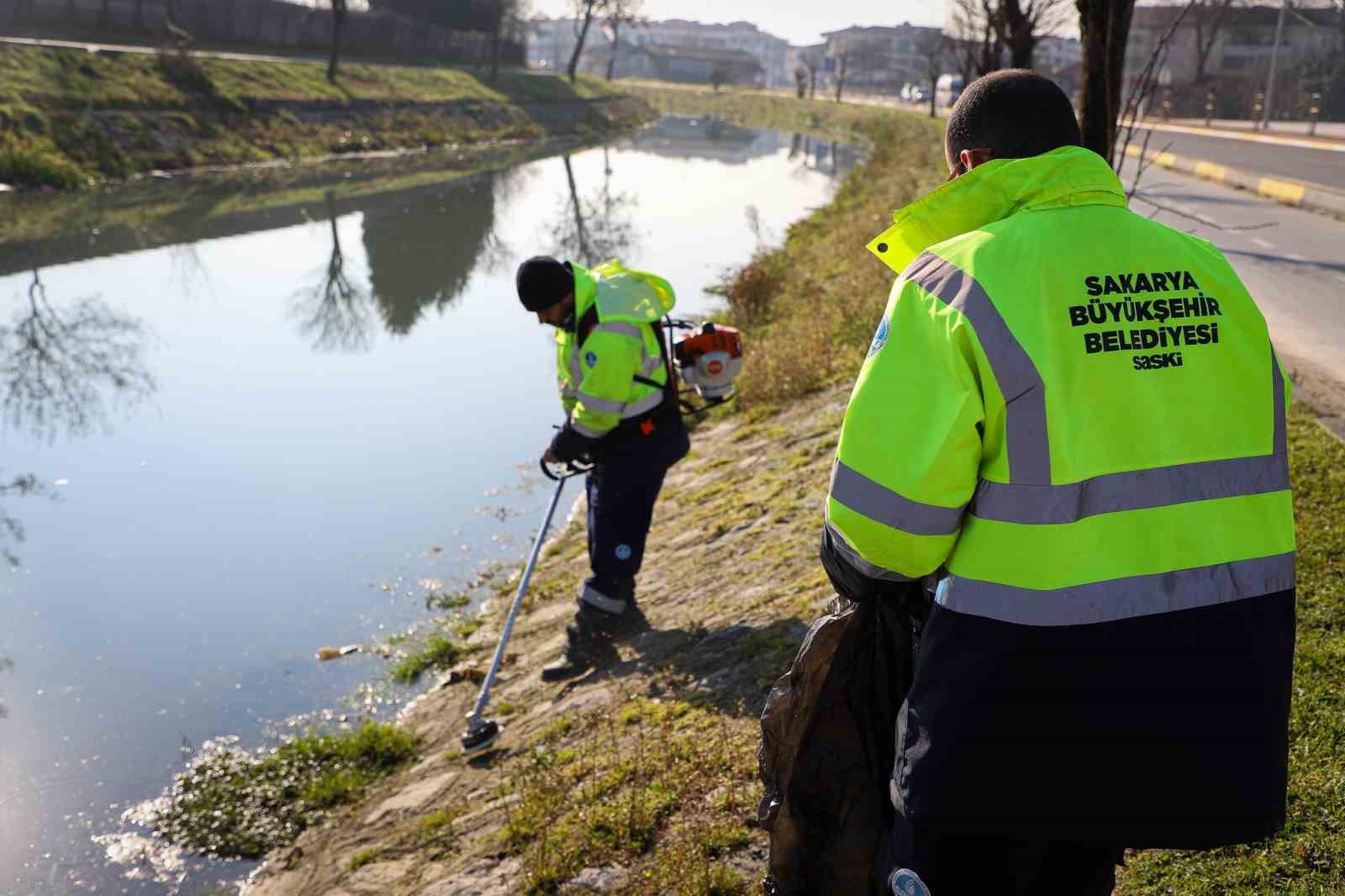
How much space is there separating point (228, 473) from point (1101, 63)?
7786 mm

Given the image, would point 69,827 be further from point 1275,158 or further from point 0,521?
point 1275,158

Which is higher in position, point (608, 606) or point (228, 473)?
point (608, 606)

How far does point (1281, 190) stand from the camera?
62.4 ft

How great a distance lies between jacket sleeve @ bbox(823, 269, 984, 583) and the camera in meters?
2.02

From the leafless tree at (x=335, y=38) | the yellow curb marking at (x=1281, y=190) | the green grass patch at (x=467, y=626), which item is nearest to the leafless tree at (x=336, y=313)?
the green grass patch at (x=467, y=626)

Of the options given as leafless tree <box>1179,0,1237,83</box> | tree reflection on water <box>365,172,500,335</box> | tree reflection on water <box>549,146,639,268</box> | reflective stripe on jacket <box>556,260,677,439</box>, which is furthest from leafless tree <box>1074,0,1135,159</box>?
leafless tree <box>1179,0,1237,83</box>

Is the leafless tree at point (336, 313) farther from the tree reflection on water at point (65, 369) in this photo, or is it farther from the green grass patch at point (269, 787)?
the green grass patch at point (269, 787)

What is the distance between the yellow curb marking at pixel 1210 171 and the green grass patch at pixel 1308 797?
19.9 meters

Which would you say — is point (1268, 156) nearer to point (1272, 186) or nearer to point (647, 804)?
point (1272, 186)

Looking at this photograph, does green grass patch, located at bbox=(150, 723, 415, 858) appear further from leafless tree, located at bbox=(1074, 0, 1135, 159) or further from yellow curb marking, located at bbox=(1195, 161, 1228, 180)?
yellow curb marking, located at bbox=(1195, 161, 1228, 180)

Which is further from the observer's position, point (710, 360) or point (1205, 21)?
Answer: point (1205, 21)

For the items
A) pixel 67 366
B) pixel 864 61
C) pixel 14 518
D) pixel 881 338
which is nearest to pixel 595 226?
pixel 67 366

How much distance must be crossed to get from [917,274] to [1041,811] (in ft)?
3.27

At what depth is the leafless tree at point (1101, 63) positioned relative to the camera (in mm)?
5020
